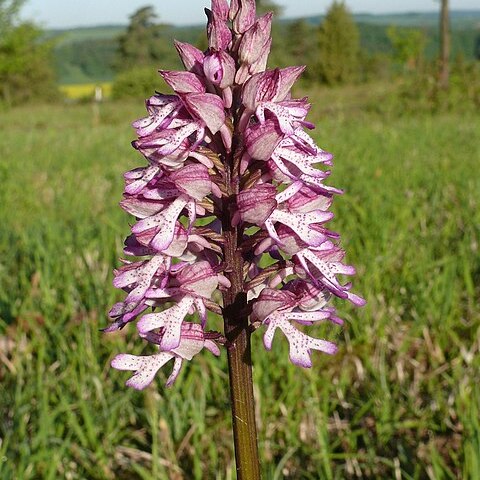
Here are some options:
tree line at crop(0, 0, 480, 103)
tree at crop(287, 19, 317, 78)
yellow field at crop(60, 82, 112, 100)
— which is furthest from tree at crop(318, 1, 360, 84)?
yellow field at crop(60, 82, 112, 100)

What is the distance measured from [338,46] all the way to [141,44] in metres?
32.0

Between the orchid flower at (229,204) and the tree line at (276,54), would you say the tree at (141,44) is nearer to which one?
the tree line at (276,54)

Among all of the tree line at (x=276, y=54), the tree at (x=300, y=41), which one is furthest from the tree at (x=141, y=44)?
the tree at (x=300, y=41)

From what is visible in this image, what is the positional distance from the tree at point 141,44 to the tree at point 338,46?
25.3m

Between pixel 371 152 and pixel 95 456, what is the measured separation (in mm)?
6024

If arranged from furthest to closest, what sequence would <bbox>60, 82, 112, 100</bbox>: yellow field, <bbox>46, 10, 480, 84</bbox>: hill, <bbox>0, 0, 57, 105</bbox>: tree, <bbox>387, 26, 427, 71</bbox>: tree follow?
<bbox>46, 10, 480, 84</bbox>: hill
<bbox>60, 82, 112, 100</bbox>: yellow field
<bbox>387, 26, 427, 71</bbox>: tree
<bbox>0, 0, 57, 105</bbox>: tree

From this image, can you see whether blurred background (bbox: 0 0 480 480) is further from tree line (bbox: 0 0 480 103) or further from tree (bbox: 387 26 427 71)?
tree (bbox: 387 26 427 71)

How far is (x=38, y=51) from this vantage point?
48.3 meters

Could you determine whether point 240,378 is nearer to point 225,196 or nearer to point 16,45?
point 225,196

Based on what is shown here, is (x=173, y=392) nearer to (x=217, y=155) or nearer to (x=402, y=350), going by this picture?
(x=402, y=350)

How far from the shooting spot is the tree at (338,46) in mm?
56000

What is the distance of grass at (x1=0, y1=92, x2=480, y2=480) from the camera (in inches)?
81.3

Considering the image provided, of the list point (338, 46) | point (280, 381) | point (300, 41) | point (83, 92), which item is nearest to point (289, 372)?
point (280, 381)

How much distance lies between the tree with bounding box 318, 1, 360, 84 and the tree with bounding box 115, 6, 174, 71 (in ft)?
82.9
